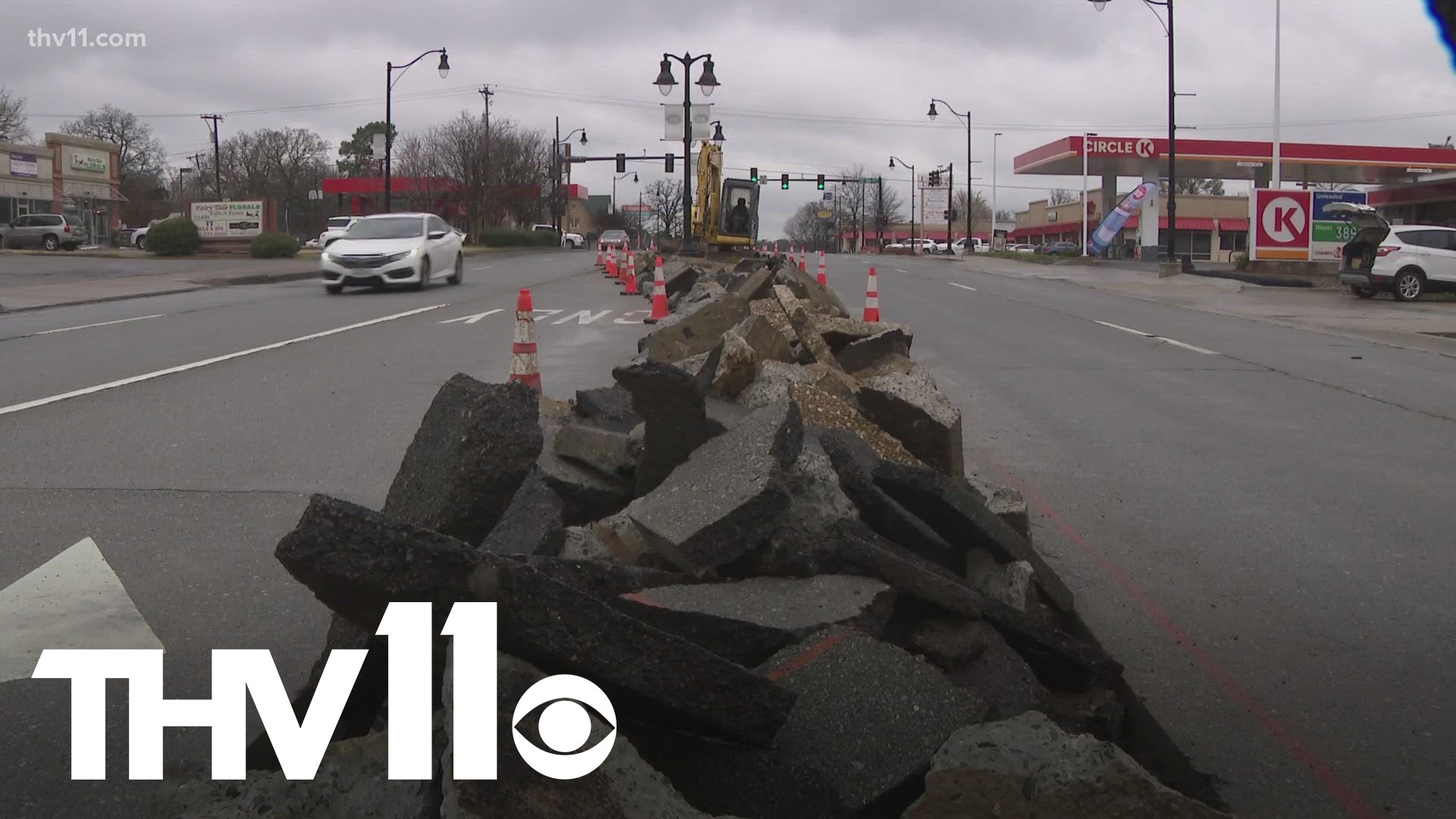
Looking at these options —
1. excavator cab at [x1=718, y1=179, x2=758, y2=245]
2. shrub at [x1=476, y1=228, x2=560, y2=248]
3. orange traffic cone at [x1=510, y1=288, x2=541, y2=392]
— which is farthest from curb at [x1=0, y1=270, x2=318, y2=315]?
shrub at [x1=476, y1=228, x2=560, y2=248]

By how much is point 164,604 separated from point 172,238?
4277cm

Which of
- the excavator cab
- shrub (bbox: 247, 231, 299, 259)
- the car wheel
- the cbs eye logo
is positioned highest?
the excavator cab

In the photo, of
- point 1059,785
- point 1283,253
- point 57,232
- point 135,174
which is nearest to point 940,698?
point 1059,785

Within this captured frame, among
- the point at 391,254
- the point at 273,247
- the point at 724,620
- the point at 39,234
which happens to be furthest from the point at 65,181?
the point at 724,620

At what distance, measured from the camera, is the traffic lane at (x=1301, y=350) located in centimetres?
1245

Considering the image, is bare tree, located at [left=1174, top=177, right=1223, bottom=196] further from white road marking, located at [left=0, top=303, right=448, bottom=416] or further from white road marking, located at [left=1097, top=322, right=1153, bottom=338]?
white road marking, located at [left=0, top=303, right=448, bottom=416]

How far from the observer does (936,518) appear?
4.92 metres

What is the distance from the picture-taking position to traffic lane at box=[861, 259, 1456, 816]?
4043mm

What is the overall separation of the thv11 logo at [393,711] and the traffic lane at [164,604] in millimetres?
50

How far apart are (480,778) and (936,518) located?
2710mm

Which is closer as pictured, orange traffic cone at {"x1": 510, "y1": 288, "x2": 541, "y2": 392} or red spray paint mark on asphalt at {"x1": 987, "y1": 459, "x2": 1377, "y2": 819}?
red spray paint mark on asphalt at {"x1": 987, "y1": 459, "x2": 1377, "y2": 819}

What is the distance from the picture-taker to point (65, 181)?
69.2 m

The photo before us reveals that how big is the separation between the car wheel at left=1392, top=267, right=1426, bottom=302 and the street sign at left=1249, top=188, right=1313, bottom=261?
485 inches

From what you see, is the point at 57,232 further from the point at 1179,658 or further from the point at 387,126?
the point at 1179,658
